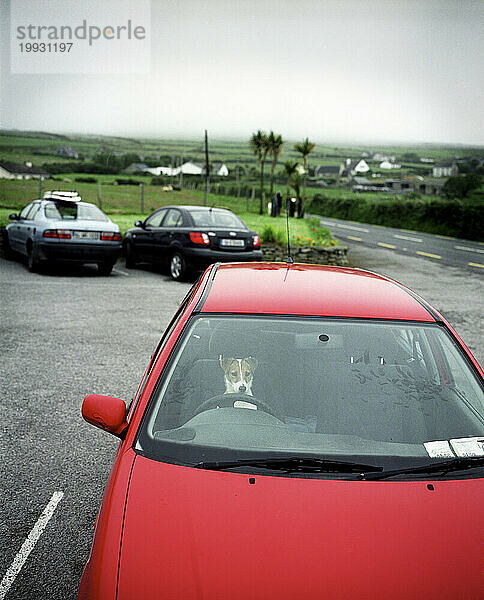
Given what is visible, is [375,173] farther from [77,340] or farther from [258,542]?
[258,542]

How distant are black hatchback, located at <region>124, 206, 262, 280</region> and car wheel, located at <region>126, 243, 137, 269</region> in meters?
0.46

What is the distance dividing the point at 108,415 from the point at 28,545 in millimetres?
1180

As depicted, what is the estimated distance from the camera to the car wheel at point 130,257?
54.0ft

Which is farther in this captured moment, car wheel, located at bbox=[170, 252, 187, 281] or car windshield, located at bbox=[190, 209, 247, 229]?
car windshield, located at bbox=[190, 209, 247, 229]

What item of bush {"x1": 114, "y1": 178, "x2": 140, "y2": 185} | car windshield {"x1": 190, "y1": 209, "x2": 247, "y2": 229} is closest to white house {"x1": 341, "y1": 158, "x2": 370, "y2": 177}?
bush {"x1": 114, "y1": 178, "x2": 140, "y2": 185}

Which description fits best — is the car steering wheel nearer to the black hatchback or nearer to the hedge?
the black hatchback

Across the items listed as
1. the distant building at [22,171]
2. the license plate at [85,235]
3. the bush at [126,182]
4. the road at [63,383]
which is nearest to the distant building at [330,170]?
the bush at [126,182]

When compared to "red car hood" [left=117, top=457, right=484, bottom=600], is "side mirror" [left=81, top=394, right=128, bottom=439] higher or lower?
higher

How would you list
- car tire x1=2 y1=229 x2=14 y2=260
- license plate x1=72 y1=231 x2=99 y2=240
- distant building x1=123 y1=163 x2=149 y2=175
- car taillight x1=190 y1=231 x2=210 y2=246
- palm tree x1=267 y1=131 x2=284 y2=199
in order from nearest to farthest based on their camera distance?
license plate x1=72 y1=231 x2=99 y2=240 → car taillight x1=190 y1=231 x2=210 y2=246 → car tire x1=2 y1=229 x2=14 y2=260 → distant building x1=123 y1=163 x2=149 y2=175 → palm tree x1=267 y1=131 x2=284 y2=199

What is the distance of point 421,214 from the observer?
4244 cm

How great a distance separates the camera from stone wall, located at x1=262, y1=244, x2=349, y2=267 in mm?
18156

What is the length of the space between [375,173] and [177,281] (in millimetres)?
79791

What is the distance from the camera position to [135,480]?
2533mm

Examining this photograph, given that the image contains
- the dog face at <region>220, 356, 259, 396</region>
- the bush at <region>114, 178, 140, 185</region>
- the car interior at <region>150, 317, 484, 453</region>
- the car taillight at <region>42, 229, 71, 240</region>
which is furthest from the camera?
the bush at <region>114, 178, 140, 185</region>
